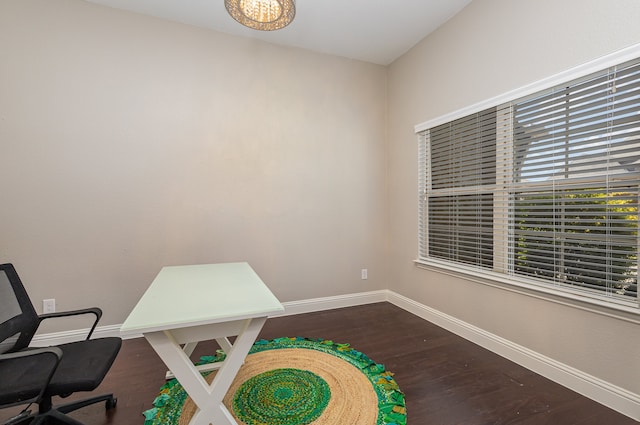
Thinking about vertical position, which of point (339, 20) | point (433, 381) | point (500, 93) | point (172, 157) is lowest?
A: point (433, 381)

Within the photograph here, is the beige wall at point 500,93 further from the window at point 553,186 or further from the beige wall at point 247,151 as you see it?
the window at point 553,186

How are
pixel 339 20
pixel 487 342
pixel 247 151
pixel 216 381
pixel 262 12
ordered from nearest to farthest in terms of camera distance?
pixel 216 381 < pixel 262 12 < pixel 487 342 < pixel 339 20 < pixel 247 151

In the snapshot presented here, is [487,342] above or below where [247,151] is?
below

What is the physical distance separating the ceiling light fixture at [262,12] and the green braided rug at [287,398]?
2.40m

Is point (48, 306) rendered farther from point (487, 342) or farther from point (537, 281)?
point (537, 281)

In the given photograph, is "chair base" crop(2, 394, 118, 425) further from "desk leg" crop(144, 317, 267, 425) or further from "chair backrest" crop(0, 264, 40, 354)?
"desk leg" crop(144, 317, 267, 425)

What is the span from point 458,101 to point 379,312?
227 centimetres

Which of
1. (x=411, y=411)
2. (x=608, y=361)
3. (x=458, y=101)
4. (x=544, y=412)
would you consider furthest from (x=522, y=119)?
(x=411, y=411)

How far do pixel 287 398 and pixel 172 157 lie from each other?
227 centimetres

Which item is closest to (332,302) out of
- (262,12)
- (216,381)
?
(216,381)

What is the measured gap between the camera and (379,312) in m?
3.38

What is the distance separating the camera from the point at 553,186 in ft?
6.81

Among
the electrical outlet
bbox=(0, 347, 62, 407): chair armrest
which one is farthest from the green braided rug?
the electrical outlet

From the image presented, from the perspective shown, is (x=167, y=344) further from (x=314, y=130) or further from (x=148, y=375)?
(x=314, y=130)
